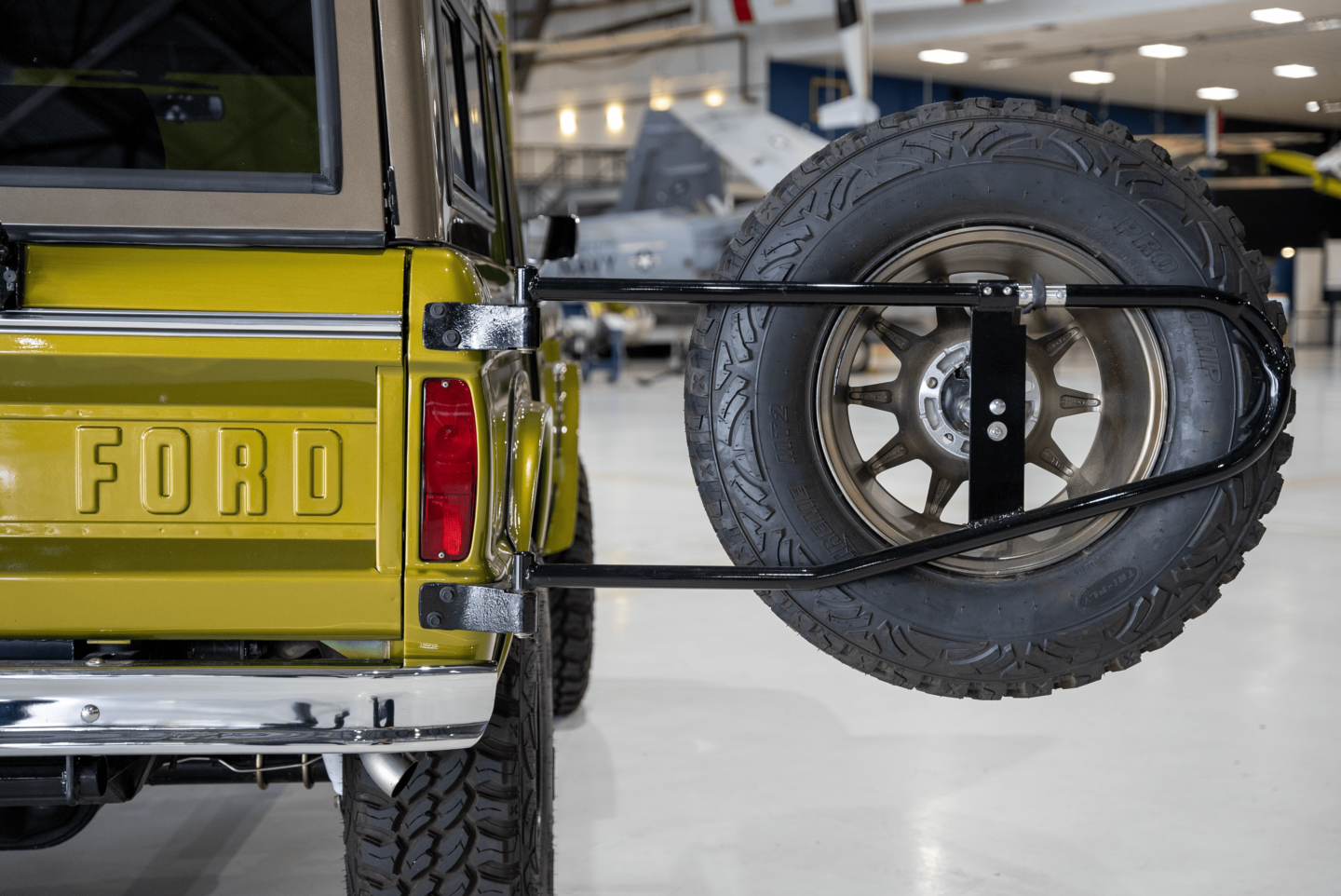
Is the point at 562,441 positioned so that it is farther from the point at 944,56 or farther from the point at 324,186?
the point at 944,56

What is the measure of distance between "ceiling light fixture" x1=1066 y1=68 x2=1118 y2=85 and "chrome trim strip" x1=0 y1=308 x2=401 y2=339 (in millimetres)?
21598

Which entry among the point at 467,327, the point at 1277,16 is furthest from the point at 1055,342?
the point at 1277,16

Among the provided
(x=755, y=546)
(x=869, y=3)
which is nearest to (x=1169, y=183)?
(x=755, y=546)

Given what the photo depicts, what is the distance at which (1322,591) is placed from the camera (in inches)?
190

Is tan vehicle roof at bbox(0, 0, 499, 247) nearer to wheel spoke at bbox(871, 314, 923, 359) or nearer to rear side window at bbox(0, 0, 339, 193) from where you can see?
rear side window at bbox(0, 0, 339, 193)

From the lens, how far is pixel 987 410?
5.86ft

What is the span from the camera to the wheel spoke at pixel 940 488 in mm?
1935

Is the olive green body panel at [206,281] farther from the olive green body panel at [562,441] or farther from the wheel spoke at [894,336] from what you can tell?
the olive green body panel at [562,441]

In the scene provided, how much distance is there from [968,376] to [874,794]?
135 cm

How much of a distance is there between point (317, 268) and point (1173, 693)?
2.95 meters

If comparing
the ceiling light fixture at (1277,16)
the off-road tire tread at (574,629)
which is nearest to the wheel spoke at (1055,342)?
the off-road tire tread at (574,629)

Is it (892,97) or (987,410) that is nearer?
(987,410)

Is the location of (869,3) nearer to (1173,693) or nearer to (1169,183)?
(1173,693)

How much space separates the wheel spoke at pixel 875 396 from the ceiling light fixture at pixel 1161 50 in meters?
19.8
